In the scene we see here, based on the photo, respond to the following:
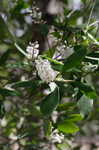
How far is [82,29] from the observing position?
3.47 ft

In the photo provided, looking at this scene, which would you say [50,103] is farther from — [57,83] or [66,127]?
[66,127]

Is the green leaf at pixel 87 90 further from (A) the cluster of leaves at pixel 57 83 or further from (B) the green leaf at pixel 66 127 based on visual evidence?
(B) the green leaf at pixel 66 127

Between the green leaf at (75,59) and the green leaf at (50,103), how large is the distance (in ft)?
0.26

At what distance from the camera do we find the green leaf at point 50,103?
2.66ft

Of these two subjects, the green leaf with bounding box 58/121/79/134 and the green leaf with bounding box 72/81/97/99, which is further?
the green leaf with bounding box 58/121/79/134

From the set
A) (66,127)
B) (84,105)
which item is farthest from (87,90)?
(66,127)

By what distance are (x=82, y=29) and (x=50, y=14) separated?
0.50 meters

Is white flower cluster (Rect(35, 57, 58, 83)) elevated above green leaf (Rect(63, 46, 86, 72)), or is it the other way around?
white flower cluster (Rect(35, 57, 58, 83))

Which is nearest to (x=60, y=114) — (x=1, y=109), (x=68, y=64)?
(x=1, y=109)

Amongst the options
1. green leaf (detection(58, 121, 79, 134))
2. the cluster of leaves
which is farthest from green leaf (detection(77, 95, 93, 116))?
green leaf (detection(58, 121, 79, 134))

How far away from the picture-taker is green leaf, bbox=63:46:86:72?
2.44 ft

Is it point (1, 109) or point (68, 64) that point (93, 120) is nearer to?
point (1, 109)

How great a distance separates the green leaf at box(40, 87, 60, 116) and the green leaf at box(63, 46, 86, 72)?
0.26ft

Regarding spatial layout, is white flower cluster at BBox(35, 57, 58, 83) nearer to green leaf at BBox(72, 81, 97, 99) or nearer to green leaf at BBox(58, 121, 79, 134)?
green leaf at BBox(72, 81, 97, 99)
